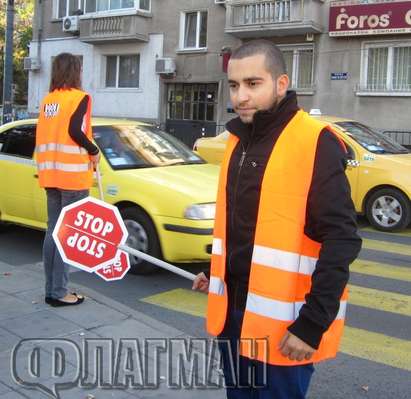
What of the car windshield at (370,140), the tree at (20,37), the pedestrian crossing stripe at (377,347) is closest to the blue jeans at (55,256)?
the pedestrian crossing stripe at (377,347)

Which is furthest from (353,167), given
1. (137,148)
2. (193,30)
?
(193,30)

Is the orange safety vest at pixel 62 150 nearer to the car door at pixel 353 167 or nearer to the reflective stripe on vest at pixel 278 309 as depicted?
the reflective stripe on vest at pixel 278 309

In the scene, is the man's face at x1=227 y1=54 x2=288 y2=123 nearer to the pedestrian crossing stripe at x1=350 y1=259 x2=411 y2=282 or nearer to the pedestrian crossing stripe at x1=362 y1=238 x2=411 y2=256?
the pedestrian crossing stripe at x1=350 y1=259 x2=411 y2=282

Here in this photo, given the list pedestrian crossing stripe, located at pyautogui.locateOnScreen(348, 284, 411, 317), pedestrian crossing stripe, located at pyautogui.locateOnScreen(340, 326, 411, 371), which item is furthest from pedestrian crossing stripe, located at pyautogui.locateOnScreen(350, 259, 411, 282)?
pedestrian crossing stripe, located at pyautogui.locateOnScreen(340, 326, 411, 371)

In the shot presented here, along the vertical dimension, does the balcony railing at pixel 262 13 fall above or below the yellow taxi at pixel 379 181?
above

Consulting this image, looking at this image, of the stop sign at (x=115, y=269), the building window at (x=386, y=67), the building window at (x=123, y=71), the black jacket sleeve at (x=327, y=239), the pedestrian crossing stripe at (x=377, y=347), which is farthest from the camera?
the building window at (x=123, y=71)

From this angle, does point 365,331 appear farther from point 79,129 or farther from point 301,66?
point 301,66

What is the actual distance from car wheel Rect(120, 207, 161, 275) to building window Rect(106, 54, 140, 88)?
18748mm

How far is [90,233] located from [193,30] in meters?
20.6

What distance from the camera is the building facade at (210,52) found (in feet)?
59.5

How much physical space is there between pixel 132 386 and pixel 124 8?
22371 mm

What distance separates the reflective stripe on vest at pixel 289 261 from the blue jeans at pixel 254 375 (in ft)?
1.01

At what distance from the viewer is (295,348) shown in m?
2.08

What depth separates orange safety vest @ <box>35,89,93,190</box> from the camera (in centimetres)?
488
